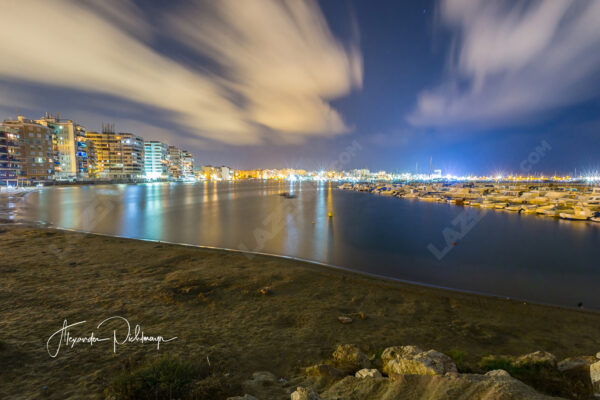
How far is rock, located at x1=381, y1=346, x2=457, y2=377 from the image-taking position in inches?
145

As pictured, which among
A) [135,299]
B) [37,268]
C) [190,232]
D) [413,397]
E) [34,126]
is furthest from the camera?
[34,126]

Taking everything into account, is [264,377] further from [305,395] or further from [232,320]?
[232,320]

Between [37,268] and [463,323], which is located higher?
[37,268]

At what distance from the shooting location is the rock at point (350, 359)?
4.32m

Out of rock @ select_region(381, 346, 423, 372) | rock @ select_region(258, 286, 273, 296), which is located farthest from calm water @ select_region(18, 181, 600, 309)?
rock @ select_region(381, 346, 423, 372)

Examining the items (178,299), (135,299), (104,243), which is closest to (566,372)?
(178,299)

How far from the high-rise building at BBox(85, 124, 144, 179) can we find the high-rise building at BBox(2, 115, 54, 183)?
34.8 metres

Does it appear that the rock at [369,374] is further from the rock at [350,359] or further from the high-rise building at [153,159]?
the high-rise building at [153,159]

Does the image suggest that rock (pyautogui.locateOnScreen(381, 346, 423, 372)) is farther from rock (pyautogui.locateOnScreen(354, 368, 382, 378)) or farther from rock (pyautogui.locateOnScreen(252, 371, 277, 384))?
rock (pyautogui.locateOnScreen(252, 371, 277, 384))

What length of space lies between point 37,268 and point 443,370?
13244mm

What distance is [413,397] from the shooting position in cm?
302

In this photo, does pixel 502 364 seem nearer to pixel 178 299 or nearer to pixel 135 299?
pixel 178 299

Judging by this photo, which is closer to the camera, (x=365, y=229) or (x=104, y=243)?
(x=104, y=243)
